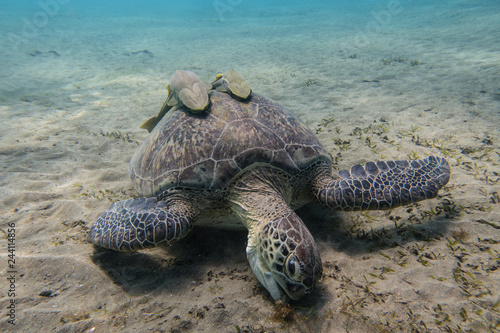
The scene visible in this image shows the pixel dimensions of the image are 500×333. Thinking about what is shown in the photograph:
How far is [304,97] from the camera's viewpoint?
709 cm

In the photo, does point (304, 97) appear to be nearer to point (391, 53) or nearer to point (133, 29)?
point (391, 53)

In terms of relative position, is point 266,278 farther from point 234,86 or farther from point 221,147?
point 234,86

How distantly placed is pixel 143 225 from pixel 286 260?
1.41m

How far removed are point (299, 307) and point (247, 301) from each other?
437 millimetres

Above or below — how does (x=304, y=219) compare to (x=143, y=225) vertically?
below

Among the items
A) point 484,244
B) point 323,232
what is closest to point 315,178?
point 323,232

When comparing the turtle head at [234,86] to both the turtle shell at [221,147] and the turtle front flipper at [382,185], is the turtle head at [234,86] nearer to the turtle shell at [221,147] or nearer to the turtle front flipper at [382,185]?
the turtle shell at [221,147]

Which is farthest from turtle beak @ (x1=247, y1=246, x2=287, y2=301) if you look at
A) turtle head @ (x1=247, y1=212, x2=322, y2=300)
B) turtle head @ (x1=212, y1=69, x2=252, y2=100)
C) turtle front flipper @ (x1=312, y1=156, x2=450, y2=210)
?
turtle head @ (x1=212, y1=69, x2=252, y2=100)

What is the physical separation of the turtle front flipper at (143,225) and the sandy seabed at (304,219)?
31cm

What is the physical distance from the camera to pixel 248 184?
2729mm

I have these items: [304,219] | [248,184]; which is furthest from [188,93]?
[304,219]

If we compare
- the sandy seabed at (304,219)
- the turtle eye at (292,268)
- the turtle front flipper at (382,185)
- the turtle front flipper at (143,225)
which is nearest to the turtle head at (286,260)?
the turtle eye at (292,268)

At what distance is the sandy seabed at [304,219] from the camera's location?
2.00 m

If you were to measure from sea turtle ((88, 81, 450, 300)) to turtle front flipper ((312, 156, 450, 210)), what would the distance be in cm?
1
